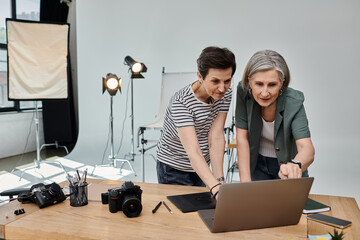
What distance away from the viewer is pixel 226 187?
2.95 ft

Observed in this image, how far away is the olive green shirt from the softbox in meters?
2.84

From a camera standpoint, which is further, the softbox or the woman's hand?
the softbox

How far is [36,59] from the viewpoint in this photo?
3.55 metres

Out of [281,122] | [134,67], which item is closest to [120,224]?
[281,122]

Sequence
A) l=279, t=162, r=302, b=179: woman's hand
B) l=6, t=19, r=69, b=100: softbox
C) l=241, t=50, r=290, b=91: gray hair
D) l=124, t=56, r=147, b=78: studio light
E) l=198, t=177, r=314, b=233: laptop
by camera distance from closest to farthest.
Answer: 1. l=198, t=177, r=314, b=233: laptop
2. l=279, t=162, r=302, b=179: woman's hand
3. l=241, t=50, r=290, b=91: gray hair
4. l=6, t=19, r=69, b=100: softbox
5. l=124, t=56, r=147, b=78: studio light

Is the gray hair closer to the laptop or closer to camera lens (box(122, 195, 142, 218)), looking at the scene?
the laptop

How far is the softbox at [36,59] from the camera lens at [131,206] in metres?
2.86

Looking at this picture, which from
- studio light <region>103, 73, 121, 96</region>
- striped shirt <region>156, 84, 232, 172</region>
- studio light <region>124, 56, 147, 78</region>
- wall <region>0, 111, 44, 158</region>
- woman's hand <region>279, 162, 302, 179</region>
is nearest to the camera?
woman's hand <region>279, 162, 302, 179</region>

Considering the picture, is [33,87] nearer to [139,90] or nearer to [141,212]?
[139,90]

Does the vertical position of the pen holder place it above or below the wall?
above

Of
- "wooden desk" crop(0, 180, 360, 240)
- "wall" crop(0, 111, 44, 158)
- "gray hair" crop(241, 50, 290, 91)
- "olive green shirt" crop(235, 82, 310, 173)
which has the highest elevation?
"gray hair" crop(241, 50, 290, 91)

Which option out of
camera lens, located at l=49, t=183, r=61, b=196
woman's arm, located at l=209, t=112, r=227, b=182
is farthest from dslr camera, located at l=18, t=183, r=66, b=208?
woman's arm, located at l=209, t=112, r=227, b=182

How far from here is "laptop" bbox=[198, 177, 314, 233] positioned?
0.92 meters

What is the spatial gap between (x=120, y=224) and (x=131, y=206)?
3.0 inches
